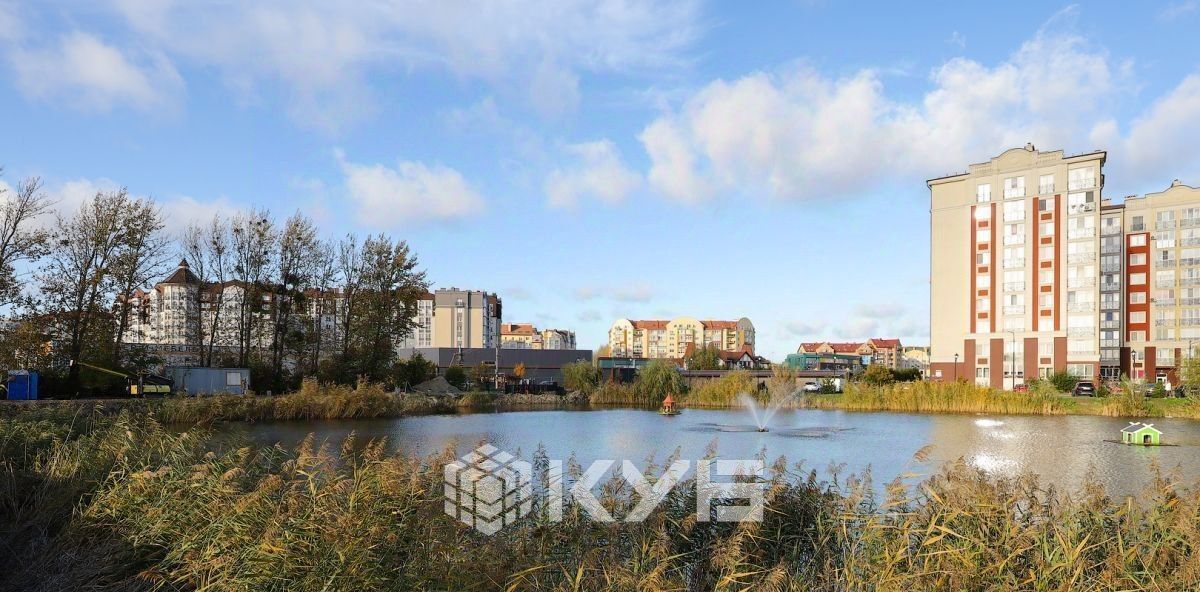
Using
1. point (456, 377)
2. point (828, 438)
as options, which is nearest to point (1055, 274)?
point (456, 377)

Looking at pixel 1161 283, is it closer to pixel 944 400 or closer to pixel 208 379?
pixel 944 400

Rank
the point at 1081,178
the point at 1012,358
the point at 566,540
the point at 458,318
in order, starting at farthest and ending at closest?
the point at 458,318 < the point at 1012,358 < the point at 1081,178 < the point at 566,540

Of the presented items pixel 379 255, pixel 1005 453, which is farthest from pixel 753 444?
pixel 379 255

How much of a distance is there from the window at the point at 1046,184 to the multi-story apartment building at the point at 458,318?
2766 inches

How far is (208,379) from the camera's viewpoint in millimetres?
36062

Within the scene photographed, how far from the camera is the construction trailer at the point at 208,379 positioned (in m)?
35.7

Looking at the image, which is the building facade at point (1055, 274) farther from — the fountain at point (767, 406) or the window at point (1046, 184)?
the fountain at point (767, 406)

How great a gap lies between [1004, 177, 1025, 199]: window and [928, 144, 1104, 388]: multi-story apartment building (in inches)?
3.2

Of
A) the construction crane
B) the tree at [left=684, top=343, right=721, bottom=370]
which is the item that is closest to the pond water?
the construction crane

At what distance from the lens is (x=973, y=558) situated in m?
6.06

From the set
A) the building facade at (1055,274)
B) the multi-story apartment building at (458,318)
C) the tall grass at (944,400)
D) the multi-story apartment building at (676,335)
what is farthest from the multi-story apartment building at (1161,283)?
the multi-story apartment building at (676,335)

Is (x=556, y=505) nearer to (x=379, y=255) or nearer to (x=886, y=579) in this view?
(x=886, y=579)

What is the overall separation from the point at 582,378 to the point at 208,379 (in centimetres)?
2512

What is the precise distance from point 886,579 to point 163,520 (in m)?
6.45
